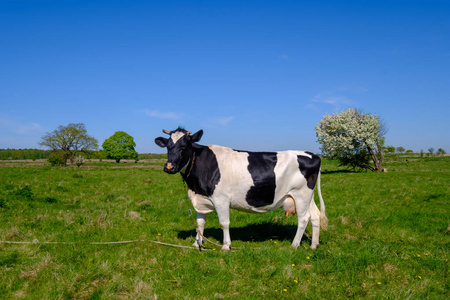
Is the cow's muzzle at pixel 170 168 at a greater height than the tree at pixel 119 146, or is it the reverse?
the tree at pixel 119 146

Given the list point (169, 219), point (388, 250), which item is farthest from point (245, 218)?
point (388, 250)

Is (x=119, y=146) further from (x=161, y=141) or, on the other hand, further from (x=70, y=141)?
(x=161, y=141)

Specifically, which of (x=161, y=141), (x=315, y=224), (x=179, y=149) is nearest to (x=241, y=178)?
(x=179, y=149)

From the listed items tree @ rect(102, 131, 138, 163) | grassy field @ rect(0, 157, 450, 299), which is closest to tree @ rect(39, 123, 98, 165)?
tree @ rect(102, 131, 138, 163)

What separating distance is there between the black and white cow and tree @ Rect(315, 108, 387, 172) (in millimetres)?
23718

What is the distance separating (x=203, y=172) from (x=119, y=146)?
7549cm

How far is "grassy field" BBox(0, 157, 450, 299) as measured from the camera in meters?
4.45

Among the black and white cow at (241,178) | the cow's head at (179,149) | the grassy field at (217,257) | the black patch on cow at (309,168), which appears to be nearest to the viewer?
the grassy field at (217,257)

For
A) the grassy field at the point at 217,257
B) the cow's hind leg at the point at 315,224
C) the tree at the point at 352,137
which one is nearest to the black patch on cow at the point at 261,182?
the grassy field at the point at 217,257

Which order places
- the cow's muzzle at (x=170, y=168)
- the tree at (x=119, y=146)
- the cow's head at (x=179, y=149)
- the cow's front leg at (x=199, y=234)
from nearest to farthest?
the cow's muzzle at (x=170, y=168)
the cow's head at (x=179, y=149)
the cow's front leg at (x=199, y=234)
the tree at (x=119, y=146)

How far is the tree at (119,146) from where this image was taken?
247ft

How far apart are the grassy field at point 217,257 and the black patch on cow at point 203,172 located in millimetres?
1371

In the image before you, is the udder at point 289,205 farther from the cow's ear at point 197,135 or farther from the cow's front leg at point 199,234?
the cow's ear at point 197,135

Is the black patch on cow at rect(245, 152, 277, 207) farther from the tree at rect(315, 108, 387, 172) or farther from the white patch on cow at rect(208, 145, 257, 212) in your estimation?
the tree at rect(315, 108, 387, 172)
